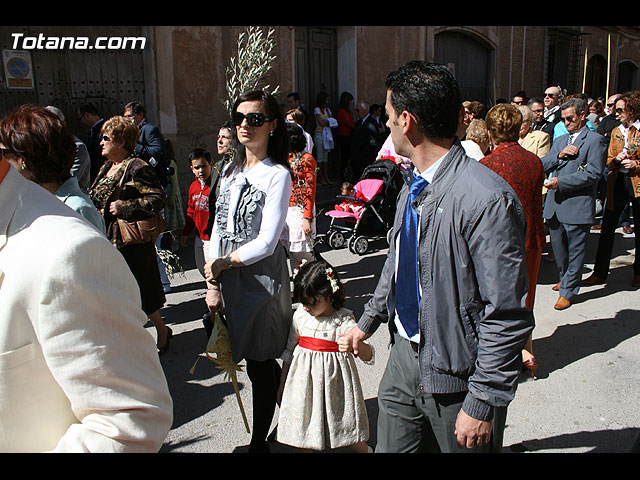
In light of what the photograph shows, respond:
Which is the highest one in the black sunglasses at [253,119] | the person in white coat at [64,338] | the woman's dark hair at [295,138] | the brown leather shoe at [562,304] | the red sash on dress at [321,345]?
the black sunglasses at [253,119]

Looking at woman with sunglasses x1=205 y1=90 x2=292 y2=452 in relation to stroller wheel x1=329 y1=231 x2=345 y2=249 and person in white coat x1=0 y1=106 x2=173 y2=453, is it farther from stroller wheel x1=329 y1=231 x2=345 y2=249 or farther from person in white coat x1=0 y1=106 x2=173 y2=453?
stroller wheel x1=329 y1=231 x2=345 y2=249

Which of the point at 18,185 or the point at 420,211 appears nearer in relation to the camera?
the point at 18,185

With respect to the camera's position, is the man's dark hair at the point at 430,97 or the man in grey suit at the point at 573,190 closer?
the man's dark hair at the point at 430,97

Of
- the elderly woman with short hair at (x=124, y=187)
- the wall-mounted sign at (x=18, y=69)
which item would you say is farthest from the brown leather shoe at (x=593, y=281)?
the wall-mounted sign at (x=18, y=69)

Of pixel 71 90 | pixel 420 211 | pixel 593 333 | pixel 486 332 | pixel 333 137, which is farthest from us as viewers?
pixel 333 137

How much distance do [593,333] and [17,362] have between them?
493cm

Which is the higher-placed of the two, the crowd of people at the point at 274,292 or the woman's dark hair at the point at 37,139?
the woman's dark hair at the point at 37,139

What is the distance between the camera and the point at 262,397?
10.3ft

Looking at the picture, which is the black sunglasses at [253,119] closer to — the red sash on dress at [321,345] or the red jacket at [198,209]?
the red sash on dress at [321,345]

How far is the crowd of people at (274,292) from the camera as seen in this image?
1.19m

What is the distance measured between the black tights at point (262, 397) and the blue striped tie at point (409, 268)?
3.82 ft

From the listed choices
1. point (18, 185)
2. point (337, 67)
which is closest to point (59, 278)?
point (18, 185)

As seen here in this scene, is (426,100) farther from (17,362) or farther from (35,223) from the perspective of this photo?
(17,362)

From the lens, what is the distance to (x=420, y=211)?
2.05 m
